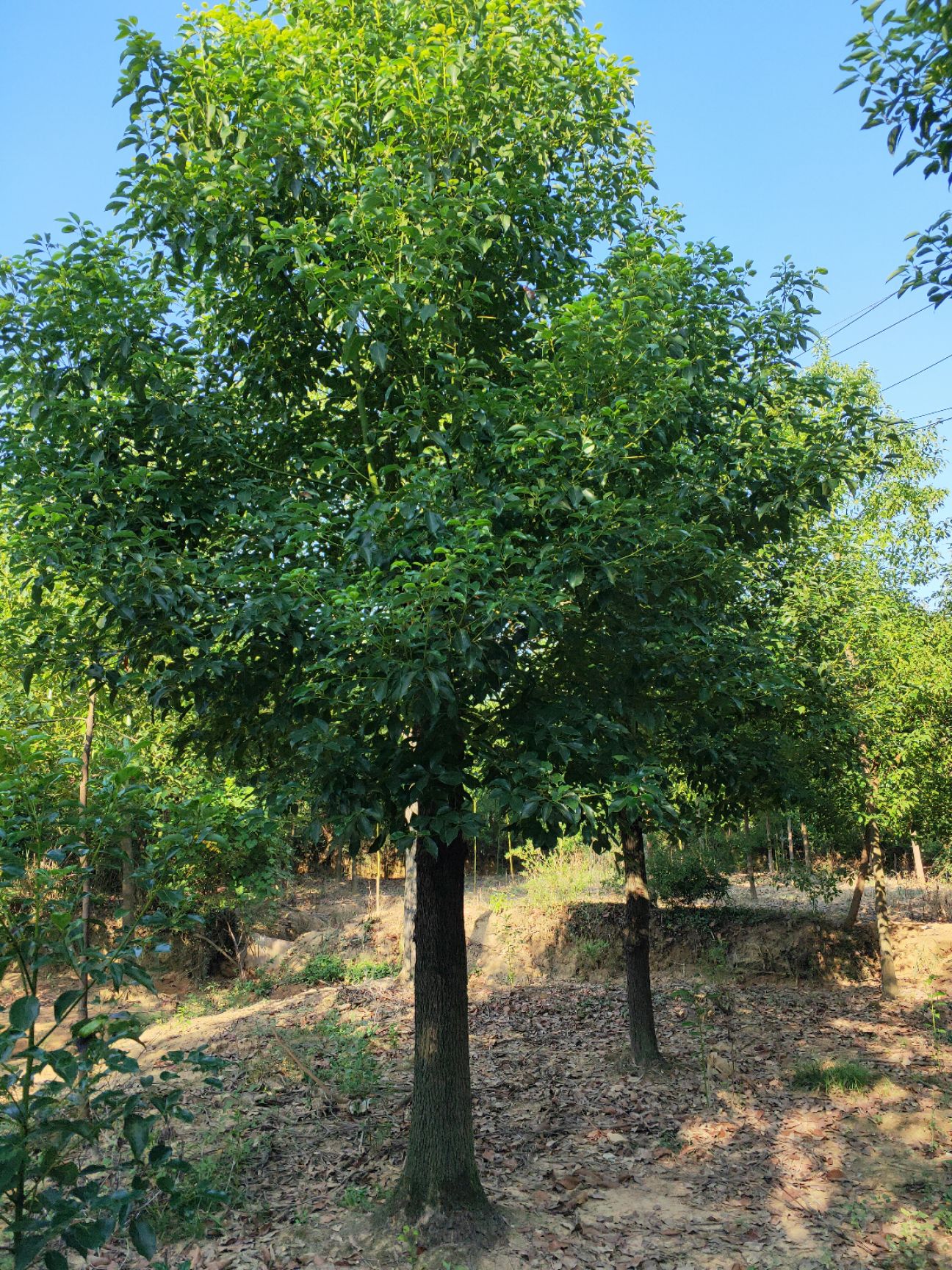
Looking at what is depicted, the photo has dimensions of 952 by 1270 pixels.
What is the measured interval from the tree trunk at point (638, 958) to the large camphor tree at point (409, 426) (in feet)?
10.7

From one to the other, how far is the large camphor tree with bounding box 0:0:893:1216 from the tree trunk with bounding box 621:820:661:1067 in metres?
3.26

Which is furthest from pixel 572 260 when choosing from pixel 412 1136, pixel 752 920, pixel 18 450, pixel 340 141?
pixel 752 920

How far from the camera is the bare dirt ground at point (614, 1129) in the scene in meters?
5.48

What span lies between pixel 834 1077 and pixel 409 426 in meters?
6.89

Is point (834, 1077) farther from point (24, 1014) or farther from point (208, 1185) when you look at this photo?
point (24, 1014)

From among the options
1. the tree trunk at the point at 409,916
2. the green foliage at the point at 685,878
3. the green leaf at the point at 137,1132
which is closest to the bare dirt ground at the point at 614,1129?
the tree trunk at the point at 409,916

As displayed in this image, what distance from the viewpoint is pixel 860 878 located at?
11891mm

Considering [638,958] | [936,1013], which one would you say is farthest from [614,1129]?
[936,1013]

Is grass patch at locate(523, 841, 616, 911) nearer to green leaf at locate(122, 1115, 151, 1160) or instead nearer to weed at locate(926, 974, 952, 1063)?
weed at locate(926, 974, 952, 1063)

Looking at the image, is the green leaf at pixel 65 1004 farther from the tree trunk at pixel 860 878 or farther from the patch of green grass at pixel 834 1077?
the tree trunk at pixel 860 878

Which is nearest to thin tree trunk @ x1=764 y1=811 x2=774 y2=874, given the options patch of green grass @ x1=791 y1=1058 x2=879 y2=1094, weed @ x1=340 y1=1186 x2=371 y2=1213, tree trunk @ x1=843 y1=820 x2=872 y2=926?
tree trunk @ x1=843 y1=820 x2=872 y2=926

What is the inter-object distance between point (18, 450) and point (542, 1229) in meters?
5.93

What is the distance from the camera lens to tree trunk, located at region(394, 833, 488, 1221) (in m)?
5.84

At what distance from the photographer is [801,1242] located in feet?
17.6
